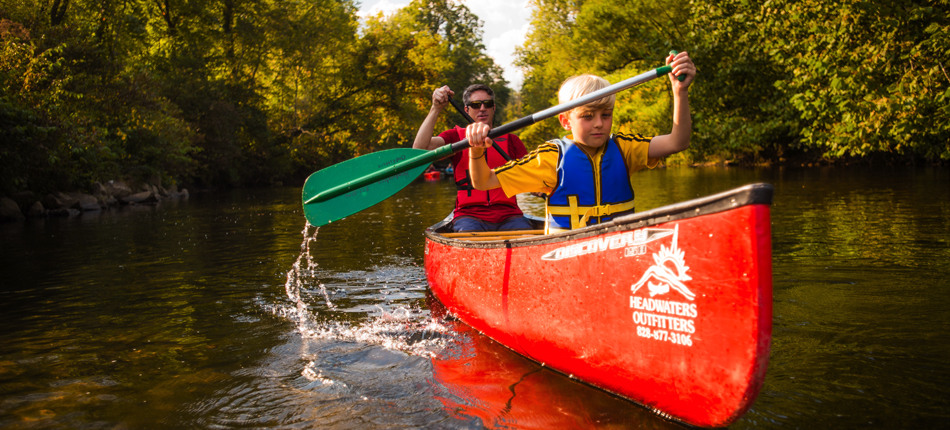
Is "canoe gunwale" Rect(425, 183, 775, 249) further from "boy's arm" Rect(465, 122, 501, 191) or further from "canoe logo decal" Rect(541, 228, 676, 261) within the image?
"boy's arm" Rect(465, 122, 501, 191)

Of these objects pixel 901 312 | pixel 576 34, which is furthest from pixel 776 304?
pixel 576 34

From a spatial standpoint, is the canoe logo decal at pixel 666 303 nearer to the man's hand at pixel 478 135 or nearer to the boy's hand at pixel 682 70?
the boy's hand at pixel 682 70

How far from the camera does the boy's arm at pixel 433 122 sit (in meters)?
5.21

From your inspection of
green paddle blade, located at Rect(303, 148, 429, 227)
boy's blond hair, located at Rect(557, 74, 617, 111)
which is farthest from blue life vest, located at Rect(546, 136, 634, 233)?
green paddle blade, located at Rect(303, 148, 429, 227)

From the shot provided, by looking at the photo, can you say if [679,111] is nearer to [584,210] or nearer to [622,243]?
[584,210]

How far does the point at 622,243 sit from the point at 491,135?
3.75 ft

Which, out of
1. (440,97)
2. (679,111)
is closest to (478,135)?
(679,111)

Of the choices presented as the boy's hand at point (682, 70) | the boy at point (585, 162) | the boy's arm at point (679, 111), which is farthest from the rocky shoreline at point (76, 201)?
the boy's hand at point (682, 70)

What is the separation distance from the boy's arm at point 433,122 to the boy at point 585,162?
1.86 metres

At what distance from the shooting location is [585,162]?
3.37 metres

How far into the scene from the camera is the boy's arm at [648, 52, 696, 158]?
3182 mm

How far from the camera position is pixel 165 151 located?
21156 millimetres

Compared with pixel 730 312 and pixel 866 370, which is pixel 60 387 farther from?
pixel 866 370

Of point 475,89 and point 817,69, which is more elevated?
point 817,69
